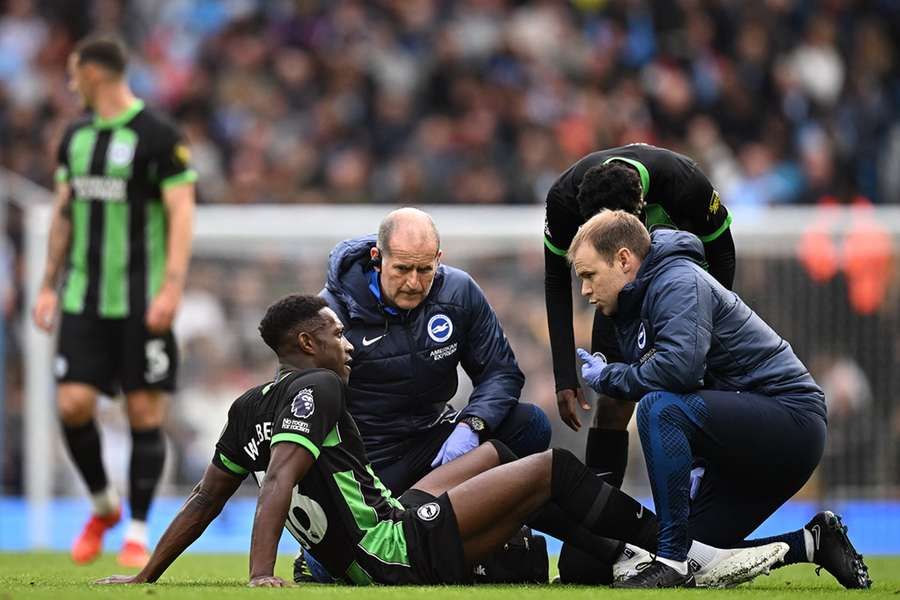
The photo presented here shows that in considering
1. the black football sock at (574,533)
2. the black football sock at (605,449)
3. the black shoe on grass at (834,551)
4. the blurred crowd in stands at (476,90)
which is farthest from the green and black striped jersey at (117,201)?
the blurred crowd in stands at (476,90)

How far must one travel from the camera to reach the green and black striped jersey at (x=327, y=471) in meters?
5.21

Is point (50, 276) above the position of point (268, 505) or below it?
above

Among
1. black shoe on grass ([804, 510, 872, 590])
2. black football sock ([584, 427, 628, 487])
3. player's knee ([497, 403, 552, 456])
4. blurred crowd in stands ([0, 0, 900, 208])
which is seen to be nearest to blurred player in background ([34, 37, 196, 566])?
player's knee ([497, 403, 552, 456])

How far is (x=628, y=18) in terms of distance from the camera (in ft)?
53.7

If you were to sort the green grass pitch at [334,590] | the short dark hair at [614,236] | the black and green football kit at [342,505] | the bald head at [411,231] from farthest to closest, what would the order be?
the bald head at [411,231]
the short dark hair at [614,236]
the black and green football kit at [342,505]
the green grass pitch at [334,590]

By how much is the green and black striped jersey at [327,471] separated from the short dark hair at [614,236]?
3.48ft

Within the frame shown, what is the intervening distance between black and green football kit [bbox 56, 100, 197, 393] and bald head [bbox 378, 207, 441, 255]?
2.60 meters

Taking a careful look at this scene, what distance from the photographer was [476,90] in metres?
15.6

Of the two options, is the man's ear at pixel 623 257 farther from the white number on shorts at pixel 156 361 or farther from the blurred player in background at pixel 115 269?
the white number on shorts at pixel 156 361

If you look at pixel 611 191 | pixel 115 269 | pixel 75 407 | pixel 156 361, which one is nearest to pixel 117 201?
pixel 115 269

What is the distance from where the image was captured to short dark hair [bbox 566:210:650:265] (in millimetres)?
5676

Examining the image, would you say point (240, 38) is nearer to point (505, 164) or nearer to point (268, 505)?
point (505, 164)

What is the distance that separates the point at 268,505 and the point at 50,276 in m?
3.99

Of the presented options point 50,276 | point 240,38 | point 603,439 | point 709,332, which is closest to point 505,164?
point 240,38
